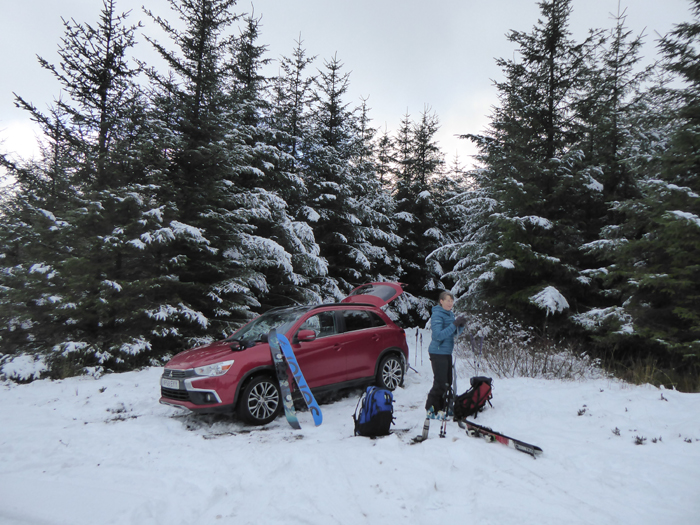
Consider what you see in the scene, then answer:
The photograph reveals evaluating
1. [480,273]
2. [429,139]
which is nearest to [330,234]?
[480,273]

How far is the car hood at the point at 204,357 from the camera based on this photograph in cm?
569

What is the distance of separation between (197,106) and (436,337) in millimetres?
10708

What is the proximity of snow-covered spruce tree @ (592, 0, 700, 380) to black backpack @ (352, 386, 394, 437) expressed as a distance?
619 centimetres

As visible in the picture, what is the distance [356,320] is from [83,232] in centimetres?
686

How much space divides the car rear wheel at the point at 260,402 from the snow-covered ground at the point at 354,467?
0.65 ft

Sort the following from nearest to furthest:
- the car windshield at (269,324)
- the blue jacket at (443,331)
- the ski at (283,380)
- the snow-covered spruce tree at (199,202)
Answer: the blue jacket at (443,331)
the ski at (283,380)
the car windshield at (269,324)
the snow-covered spruce tree at (199,202)

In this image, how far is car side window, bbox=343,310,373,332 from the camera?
7.27 metres

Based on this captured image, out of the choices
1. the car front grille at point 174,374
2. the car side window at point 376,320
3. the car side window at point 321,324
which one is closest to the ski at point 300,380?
the car side window at point 321,324

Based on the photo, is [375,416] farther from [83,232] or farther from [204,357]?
[83,232]

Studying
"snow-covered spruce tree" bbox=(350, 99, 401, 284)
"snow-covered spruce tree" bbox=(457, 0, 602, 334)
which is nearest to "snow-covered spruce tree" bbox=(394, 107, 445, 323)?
"snow-covered spruce tree" bbox=(350, 99, 401, 284)

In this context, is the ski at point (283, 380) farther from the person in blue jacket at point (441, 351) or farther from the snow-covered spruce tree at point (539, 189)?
the snow-covered spruce tree at point (539, 189)

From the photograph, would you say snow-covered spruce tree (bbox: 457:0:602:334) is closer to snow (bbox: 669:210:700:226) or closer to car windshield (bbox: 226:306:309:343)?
snow (bbox: 669:210:700:226)

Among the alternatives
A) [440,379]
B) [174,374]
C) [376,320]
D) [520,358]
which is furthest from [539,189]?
[174,374]

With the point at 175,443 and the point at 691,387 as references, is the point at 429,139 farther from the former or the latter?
the point at 175,443
